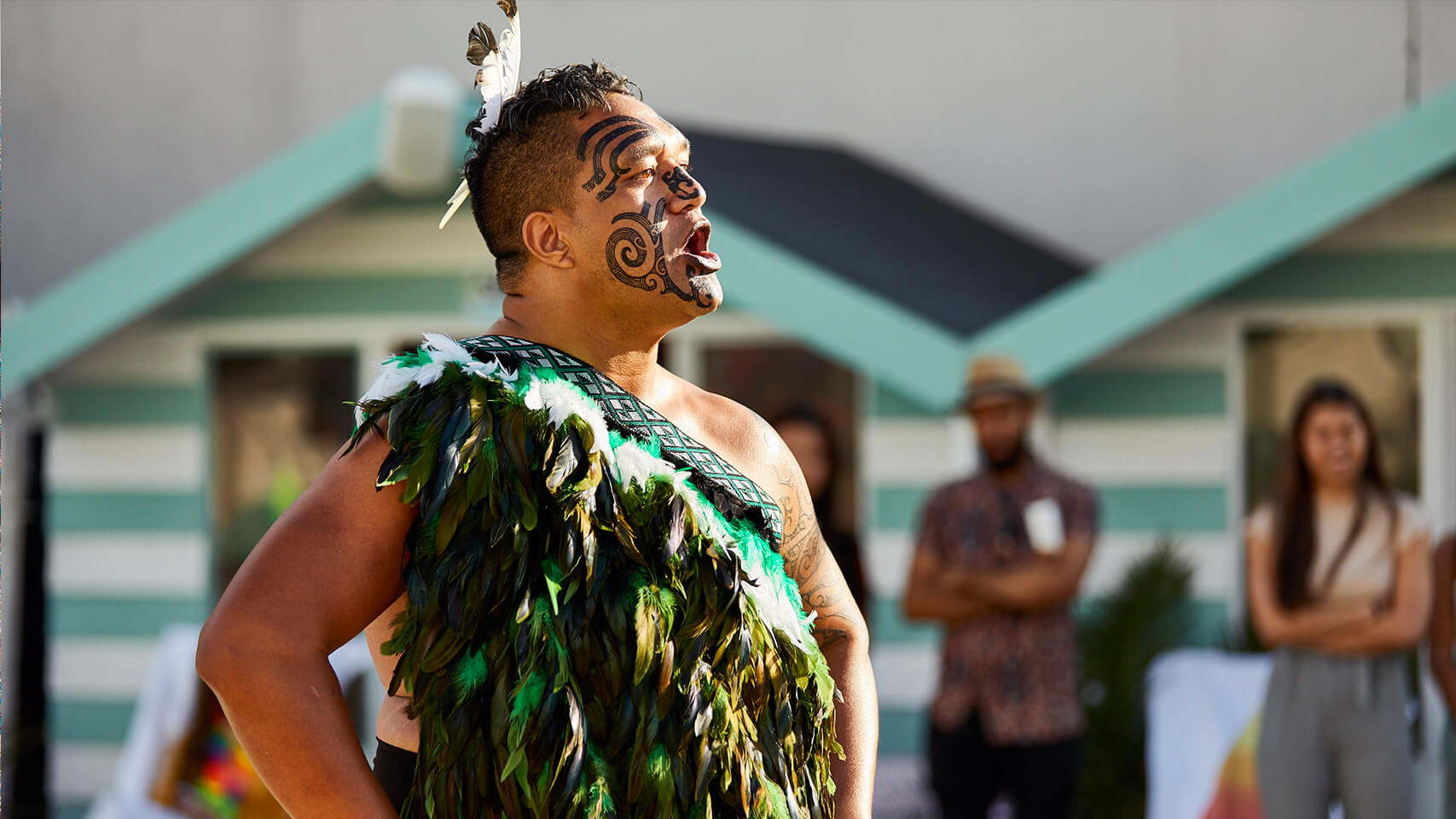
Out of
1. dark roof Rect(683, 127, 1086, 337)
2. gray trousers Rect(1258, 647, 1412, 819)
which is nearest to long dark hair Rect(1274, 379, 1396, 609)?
gray trousers Rect(1258, 647, 1412, 819)

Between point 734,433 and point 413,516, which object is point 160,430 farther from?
point 413,516

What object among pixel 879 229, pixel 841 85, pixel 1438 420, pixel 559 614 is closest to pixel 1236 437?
pixel 1438 420

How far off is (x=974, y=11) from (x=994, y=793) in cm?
369

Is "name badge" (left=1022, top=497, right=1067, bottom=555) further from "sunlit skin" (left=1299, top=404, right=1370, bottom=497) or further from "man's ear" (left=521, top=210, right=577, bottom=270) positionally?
"man's ear" (left=521, top=210, right=577, bottom=270)

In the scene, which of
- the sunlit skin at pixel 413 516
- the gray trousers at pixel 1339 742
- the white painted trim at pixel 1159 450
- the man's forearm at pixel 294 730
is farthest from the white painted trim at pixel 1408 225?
the man's forearm at pixel 294 730

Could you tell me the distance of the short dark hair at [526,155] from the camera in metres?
1.70

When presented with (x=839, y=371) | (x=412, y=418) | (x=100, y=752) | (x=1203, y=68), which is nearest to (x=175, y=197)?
(x=100, y=752)

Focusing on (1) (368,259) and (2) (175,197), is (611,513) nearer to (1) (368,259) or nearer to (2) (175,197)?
(1) (368,259)

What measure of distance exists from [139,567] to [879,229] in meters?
3.78

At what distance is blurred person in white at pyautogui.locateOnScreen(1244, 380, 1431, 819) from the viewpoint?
398cm

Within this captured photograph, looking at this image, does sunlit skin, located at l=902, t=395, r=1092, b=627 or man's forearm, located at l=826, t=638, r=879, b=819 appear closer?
man's forearm, located at l=826, t=638, r=879, b=819

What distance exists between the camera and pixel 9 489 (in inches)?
256

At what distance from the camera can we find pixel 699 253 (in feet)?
5.73

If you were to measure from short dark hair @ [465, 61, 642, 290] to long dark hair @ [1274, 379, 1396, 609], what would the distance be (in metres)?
3.06
